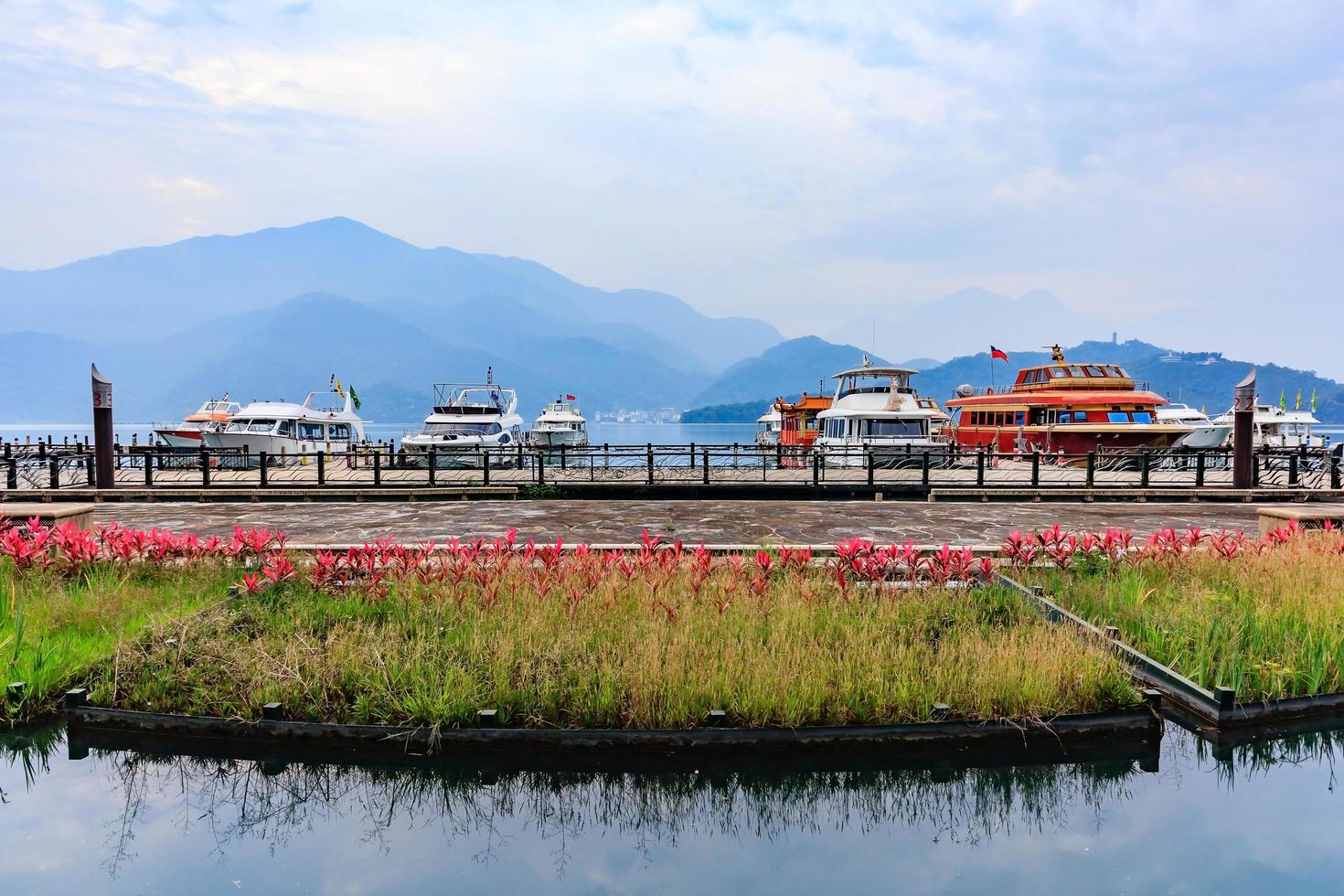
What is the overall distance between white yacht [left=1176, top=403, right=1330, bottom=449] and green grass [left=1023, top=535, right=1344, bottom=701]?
23673 millimetres

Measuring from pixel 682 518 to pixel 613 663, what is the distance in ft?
27.7

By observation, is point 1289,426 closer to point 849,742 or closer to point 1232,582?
point 1232,582

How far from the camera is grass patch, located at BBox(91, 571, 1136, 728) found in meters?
5.15

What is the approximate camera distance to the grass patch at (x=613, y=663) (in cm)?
515

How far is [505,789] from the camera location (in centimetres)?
474

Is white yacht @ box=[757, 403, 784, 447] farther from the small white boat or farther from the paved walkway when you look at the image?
the paved walkway

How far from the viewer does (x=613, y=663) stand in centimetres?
552

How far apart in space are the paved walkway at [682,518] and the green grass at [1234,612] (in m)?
3.40

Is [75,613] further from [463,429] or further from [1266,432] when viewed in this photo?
[1266,432]

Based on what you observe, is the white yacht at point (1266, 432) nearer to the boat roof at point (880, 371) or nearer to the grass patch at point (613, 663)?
the boat roof at point (880, 371)

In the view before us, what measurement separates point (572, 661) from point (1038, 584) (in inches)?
193

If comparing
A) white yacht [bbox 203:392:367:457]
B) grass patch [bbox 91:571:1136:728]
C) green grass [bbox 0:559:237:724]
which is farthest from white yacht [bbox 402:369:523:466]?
grass patch [bbox 91:571:1136:728]

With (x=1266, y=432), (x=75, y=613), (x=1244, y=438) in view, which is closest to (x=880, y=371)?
(x=1244, y=438)

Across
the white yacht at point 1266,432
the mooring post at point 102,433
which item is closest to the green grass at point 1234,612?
the mooring post at point 102,433
